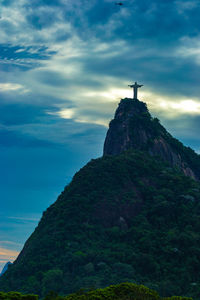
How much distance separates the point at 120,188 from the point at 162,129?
58482 millimetres

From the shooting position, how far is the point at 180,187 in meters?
130

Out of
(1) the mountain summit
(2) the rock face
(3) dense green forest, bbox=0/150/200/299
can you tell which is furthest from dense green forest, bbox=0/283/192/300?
(2) the rock face

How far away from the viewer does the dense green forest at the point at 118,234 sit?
93.8 m

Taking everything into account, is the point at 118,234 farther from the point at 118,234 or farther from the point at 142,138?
the point at 142,138

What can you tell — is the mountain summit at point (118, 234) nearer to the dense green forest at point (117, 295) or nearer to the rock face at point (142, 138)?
the rock face at point (142, 138)

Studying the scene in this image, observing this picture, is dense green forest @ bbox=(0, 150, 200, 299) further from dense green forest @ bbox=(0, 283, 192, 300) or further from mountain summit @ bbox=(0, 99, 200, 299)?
dense green forest @ bbox=(0, 283, 192, 300)

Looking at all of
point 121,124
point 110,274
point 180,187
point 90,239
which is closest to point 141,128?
point 121,124

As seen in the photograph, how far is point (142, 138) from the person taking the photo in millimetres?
163625

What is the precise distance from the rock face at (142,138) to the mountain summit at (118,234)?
7.97 meters

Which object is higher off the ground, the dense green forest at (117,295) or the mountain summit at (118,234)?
the mountain summit at (118,234)

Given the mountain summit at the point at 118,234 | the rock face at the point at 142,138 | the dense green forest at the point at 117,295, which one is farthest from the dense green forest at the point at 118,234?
the dense green forest at the point at 117,295

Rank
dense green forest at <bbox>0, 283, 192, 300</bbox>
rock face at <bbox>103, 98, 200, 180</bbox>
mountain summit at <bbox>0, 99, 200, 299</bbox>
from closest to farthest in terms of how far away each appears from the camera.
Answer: dense green forest at <bbox>0, 283, 192, 300</bbox> → mountain summit at <bbox>0, 99, 200, 299</bbox> → rock face at <bbox>103, 98, 200, 180</bbox>

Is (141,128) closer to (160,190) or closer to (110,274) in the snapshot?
(160,190)

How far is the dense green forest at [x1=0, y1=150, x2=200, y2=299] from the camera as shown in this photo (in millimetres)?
93812
